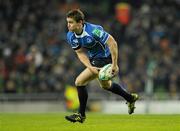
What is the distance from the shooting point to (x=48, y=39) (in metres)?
29.6

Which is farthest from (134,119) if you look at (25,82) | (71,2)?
(71,2)

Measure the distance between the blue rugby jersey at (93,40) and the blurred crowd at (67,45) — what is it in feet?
38.1

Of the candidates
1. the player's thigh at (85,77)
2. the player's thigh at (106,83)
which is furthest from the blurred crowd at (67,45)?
the player's thigh at (85,77)

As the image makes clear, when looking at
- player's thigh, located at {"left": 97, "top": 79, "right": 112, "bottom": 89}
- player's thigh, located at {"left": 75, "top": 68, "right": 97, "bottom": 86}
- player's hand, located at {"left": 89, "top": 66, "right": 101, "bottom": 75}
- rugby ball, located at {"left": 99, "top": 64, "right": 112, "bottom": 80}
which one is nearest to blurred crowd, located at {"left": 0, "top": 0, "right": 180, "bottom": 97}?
player's thigh, located at {"left": 97, "top": 79, "right": 112, "bottom": 89}

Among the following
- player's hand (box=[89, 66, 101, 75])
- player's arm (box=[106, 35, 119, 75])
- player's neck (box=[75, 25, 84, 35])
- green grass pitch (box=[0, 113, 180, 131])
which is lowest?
green grass pitch (box=[0, 113, 180, 131])

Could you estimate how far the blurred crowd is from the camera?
2686cm

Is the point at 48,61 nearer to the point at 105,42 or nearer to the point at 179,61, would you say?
the point at 179,61

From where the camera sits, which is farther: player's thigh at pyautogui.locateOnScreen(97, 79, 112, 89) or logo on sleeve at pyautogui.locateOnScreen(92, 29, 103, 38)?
player's thigh at pyautogui.locateOnScreen(97, 79, 112, 89)

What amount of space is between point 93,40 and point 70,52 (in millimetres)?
14569

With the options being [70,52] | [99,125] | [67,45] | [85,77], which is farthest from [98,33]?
[67,45]

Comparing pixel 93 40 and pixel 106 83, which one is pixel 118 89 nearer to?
pixel 106 83

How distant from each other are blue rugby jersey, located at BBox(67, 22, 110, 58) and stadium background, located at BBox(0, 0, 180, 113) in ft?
34.2

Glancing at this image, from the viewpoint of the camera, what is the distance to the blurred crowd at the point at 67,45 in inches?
1057

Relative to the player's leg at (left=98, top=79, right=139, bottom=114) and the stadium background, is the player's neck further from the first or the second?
the stadium background
